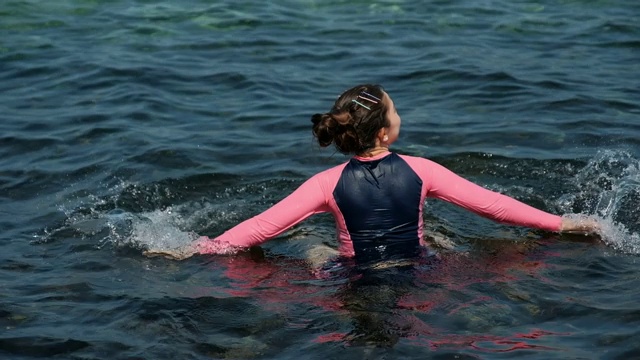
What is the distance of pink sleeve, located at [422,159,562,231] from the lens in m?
6.05

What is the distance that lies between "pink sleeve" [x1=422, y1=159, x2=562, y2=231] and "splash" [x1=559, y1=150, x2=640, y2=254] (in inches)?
21.3

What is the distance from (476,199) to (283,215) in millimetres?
1163

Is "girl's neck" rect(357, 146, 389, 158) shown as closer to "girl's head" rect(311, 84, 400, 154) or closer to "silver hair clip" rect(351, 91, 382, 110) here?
"girl's head" rect(311, 84, 400, 154)

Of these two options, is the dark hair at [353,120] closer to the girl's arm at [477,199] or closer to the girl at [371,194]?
the girl at [371,194]

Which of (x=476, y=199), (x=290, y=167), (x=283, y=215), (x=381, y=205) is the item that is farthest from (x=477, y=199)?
(x=290, y=167)

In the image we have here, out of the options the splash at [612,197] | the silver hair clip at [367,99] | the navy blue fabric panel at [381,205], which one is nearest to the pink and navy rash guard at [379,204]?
the navy blue fabric panel at [381,205]

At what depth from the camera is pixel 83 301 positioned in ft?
19.7

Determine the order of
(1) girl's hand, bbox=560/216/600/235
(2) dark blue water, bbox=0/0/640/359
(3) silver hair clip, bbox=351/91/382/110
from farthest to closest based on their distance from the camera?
1. (1) girl's hand, bbox=560/216/600/235
2. (3) silver hair clip, bbox=351/91/382/110
3. (2) dark blue water, bbox=0/0/640/359

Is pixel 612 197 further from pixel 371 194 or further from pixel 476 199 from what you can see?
pixel 371 194

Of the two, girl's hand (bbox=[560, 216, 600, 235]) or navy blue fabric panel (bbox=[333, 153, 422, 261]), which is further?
girl's hand (bbox=[560, 216, 600, 235])

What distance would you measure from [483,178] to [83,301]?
144 inches

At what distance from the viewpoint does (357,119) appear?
5.79 m

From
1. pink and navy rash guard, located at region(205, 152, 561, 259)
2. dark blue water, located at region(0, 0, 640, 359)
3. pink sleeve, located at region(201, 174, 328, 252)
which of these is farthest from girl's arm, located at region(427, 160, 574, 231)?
pink sleeve, located at region(201, 174, 328, 252)

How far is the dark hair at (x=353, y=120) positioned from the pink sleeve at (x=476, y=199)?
1.43 ft
